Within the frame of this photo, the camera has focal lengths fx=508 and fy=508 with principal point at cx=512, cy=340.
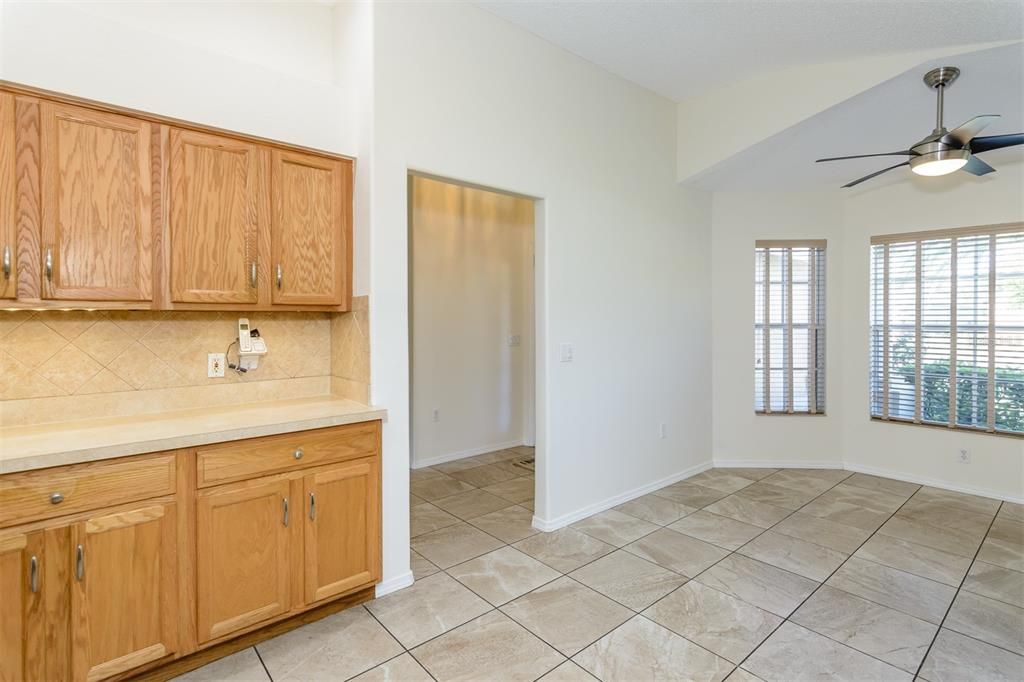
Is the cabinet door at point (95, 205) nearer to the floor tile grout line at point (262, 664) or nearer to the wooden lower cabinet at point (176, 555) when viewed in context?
the wooden lower cabinet at point (176, 555)

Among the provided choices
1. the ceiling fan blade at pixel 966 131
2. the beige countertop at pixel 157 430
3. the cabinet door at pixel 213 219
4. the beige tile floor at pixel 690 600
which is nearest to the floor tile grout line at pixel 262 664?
the beige tile floor at pixel 690 600

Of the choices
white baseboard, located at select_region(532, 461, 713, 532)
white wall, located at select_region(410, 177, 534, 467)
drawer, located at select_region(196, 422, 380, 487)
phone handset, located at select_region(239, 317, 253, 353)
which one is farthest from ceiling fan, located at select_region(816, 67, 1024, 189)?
phone handset, located at select_region(239, 317, 253, 353)

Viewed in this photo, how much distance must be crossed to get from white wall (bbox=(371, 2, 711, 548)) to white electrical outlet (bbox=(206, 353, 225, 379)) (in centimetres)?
81

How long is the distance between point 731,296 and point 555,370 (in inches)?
96.1

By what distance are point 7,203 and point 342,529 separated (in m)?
1.83

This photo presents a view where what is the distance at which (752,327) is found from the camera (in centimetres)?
492

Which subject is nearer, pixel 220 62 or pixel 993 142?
pixel 220 62

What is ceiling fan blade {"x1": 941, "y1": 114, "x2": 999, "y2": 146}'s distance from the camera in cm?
258

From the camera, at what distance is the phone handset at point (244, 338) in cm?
258

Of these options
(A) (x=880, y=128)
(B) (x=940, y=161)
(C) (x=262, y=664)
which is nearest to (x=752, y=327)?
(A) (x=880, y=128)

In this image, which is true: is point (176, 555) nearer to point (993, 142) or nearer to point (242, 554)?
point (242, 554)

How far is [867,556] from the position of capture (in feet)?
10.1

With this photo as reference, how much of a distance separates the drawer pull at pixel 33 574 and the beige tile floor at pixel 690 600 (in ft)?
2.29

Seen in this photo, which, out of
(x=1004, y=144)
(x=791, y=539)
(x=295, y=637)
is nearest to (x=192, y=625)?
(x=295, y=637)
